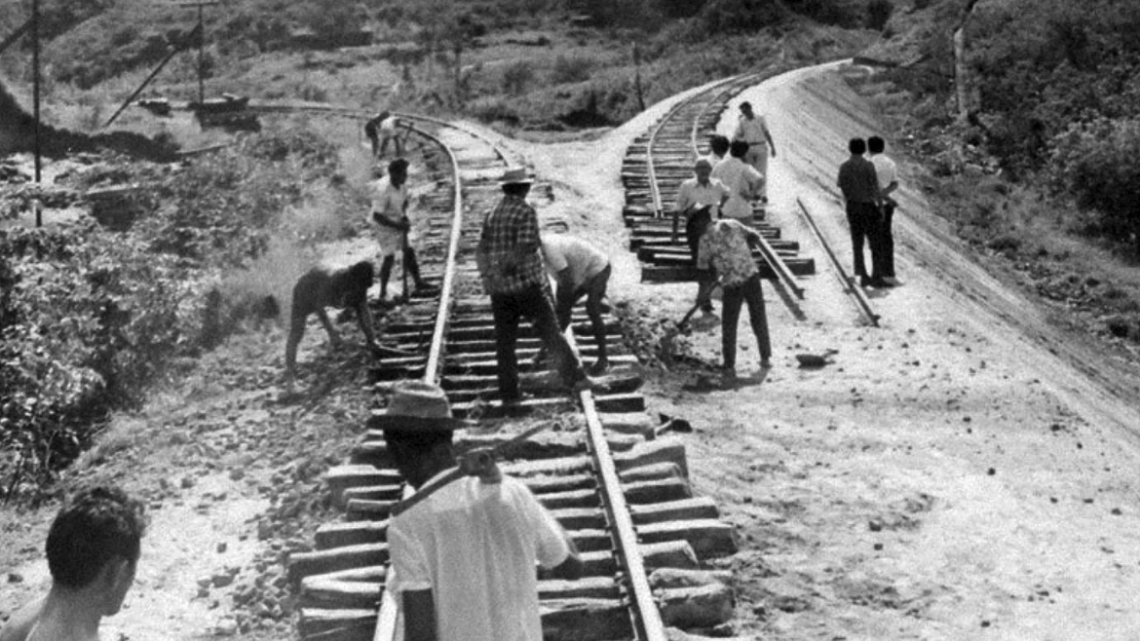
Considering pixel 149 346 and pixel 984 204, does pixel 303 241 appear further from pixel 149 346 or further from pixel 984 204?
pixel 984 204

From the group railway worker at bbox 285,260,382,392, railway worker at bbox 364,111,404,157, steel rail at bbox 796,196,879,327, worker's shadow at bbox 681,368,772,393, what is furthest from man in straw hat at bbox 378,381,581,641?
railway worker at bbox 364,111,404,157

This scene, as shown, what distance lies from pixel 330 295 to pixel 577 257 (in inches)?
82.8

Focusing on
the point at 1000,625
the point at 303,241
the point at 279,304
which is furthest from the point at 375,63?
the point at 1000,625

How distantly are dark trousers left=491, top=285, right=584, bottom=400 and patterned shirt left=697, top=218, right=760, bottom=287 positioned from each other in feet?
7.41

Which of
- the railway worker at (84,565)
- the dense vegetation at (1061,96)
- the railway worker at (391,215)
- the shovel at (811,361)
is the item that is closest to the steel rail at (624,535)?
the railway worker at (84,565)

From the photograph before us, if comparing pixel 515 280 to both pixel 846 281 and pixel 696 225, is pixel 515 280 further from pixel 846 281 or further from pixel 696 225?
pixel 846 281

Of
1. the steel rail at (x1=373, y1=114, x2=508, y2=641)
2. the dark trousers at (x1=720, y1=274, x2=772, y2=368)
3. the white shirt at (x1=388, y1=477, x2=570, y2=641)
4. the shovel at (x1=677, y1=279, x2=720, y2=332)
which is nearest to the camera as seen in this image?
the white shirt at (x1=388, y1=477, x2=570, y2=641)

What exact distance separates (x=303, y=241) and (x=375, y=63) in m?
43.9

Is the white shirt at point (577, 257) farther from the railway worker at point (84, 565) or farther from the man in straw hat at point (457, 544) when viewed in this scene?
the railway worker at point (84, 565)

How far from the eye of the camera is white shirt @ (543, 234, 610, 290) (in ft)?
38.5

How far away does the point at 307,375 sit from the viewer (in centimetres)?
1320

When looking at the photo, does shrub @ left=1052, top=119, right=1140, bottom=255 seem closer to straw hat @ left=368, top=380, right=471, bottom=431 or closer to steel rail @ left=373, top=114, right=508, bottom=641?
steel rail @ left=373, top=114, right=508, bottom=641

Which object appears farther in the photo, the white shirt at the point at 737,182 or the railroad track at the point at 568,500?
the white shirt at the point at 737,182

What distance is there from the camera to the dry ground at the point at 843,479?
811 centimetres
